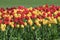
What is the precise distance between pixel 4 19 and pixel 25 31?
0.69 metres

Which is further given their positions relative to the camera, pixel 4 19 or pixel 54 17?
pixel 54 17

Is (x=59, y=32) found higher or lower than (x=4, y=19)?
lower

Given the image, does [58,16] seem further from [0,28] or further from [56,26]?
[0,28]

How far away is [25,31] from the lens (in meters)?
8.33

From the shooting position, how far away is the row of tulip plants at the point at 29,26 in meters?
8.05

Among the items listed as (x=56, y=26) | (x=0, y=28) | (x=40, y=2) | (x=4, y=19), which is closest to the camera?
A: (x=0, y=28)

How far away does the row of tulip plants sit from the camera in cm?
805

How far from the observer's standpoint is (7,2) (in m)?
18.6

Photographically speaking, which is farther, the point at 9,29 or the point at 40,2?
the point at 40,2

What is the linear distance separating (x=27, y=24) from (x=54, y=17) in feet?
3.59

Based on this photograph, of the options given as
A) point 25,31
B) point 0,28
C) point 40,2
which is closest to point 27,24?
point 25,31

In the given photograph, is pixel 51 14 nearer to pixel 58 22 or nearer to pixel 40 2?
pixel 58 22

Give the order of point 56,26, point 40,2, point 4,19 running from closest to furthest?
point 4,19 → point 56,26 → point 40,2

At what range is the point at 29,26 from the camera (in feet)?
27.8
